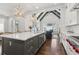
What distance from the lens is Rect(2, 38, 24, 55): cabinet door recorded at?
184 centimetres

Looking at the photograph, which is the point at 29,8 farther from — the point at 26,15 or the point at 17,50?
the point at 17,50

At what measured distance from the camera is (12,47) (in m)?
2.01

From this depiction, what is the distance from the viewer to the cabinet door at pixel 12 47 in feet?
6.02

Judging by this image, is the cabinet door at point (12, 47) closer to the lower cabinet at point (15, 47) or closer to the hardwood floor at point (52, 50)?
the lower cabinet at point (15, 47)

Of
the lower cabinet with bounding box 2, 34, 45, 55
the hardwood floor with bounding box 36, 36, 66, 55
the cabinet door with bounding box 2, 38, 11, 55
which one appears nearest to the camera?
the lower cabinet with bounding box 2, 34, 45, 55

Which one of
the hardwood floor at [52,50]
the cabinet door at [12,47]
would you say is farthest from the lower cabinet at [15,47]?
the hardwood floor at [52,50]

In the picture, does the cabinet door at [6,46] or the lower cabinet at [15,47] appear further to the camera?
the cabinet door at [6,46]

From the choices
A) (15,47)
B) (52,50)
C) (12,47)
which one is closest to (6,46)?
(12,47)

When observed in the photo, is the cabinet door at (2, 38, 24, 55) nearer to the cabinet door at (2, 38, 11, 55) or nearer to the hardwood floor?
the cabinet door at (2, 38, 11, 55)

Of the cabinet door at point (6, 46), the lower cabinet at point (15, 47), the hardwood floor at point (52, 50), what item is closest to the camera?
the lower cabinet at point (15, 47)

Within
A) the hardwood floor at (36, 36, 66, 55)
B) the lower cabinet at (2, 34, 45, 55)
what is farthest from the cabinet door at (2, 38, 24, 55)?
the hardwood floor at (36, 36, 66, 55)

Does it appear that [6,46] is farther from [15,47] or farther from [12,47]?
[15,47]
